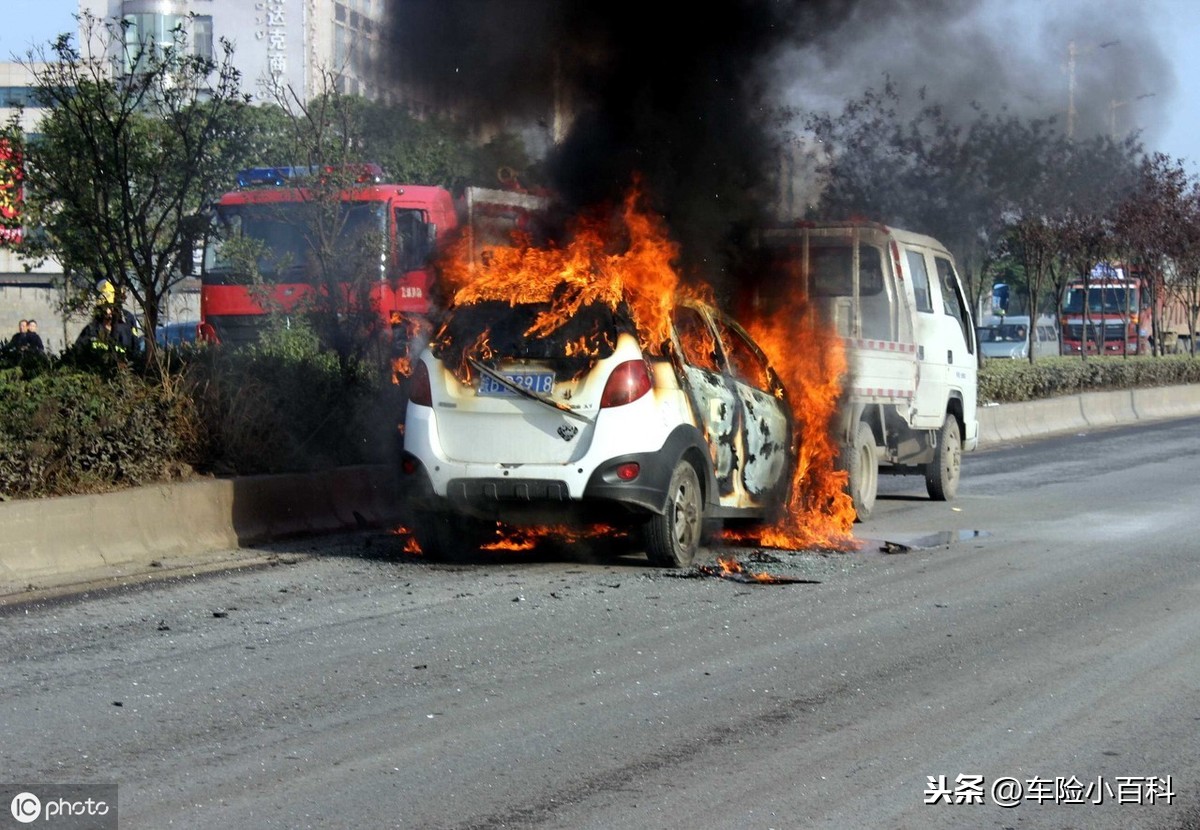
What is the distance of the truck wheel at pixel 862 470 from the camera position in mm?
12414

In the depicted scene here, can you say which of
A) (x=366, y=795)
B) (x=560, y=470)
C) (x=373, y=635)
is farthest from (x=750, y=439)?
(x=366, y=795)

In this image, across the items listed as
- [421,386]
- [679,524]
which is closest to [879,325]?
[679,524]

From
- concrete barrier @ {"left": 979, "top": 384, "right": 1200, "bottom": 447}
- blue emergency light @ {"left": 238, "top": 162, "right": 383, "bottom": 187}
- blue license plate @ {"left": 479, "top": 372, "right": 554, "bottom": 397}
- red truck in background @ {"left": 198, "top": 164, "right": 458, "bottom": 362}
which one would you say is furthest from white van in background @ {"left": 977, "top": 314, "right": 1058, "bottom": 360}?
blue license plate @ {"left": 479, "top": 372, "right": 554, "bottom": 397}

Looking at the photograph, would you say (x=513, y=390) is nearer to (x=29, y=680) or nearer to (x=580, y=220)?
(x=580, y=220)

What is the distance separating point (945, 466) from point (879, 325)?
1.98 metres

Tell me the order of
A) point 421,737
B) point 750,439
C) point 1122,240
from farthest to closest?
1. point 1122,240
2. point 750,439
3. point 421,737

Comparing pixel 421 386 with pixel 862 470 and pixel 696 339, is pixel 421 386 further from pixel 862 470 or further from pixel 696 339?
pixel 862 470

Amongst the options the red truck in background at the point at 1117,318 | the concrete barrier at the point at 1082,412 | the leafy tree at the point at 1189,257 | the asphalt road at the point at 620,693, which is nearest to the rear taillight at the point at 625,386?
the asphalt road at the point at 620,693

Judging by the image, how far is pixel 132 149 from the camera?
517 inches

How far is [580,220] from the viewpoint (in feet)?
35.4

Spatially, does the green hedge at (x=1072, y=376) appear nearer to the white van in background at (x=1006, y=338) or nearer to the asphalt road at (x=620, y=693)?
the asphalt road at (x=620, y=693)

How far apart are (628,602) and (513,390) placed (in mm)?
1577

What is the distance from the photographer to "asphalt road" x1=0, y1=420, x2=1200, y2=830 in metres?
5.15

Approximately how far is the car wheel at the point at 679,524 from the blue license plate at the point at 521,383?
948mm
